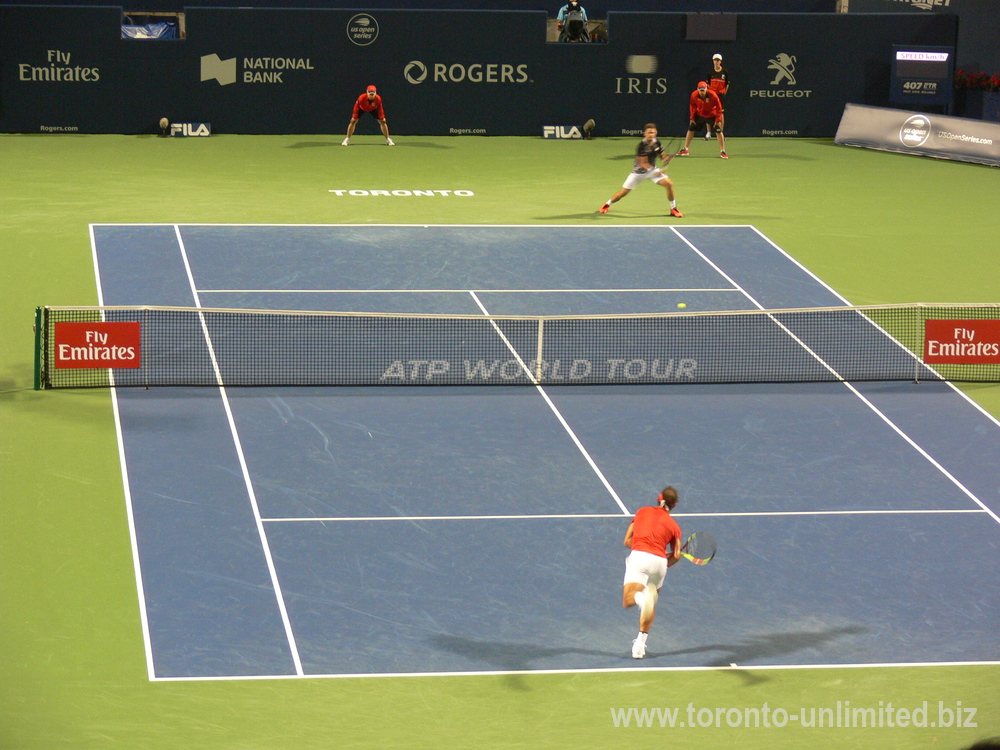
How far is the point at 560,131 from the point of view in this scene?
1394 inches

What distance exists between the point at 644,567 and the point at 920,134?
2556 centimetres

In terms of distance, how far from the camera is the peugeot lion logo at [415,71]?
34719 millimetres

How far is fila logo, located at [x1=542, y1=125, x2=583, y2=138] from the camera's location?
35375 mm

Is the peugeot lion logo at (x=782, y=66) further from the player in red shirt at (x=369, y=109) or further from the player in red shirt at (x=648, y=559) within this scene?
the player in red shirt at (x=648, y=559)

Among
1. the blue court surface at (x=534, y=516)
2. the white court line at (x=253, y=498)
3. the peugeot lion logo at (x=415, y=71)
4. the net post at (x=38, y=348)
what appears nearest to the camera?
the white court line at (x=253, y=498)

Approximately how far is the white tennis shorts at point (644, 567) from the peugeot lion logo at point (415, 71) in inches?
981

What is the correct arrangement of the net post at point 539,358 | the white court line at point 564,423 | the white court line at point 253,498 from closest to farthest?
the white court line at point 253,498, the white court line at point 564,423, the net post at point 539,358

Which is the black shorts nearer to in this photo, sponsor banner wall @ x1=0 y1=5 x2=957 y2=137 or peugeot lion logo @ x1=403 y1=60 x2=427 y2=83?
sponsor banner wall @ x1=0 y1=5 x2=957 y2=137

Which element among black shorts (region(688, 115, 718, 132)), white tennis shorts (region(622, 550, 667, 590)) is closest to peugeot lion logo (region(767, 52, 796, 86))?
black shorts (region(688, 115, 718, 132))

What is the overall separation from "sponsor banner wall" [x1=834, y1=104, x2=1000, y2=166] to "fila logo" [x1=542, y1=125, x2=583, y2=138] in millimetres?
6260

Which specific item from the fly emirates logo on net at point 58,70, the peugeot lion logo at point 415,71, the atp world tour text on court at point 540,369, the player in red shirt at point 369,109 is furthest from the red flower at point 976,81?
the atp world tour text on court at point 540,369

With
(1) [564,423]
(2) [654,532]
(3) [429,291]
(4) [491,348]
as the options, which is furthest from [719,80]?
(2) [654,532]

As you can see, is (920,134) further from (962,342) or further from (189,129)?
(962,342)

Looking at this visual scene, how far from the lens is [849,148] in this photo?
35.5 metres
